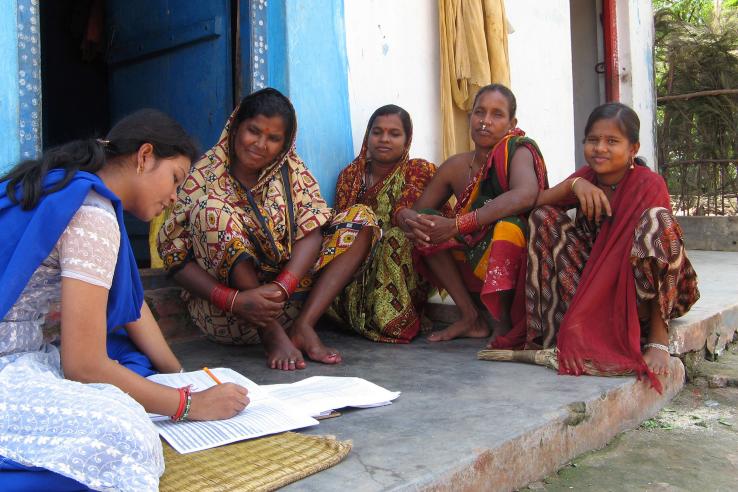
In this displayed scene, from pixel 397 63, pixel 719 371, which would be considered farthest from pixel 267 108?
pixel 719 371

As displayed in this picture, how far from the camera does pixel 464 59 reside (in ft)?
14.9

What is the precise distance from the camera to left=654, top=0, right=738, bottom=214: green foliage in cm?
736

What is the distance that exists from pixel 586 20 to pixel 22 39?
6.14m

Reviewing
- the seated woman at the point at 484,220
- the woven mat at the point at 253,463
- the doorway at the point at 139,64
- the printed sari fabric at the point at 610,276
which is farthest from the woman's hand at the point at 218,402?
the doorway at the point at 139,64

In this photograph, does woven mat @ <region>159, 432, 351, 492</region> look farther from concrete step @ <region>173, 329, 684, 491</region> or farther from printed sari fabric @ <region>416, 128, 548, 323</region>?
printed sari fabric @ <region>416, 128, 548, 323</region>

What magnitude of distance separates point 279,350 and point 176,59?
212 centimetres

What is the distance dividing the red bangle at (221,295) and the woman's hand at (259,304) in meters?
0.04

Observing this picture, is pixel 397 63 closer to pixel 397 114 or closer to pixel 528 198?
pixel 397 114

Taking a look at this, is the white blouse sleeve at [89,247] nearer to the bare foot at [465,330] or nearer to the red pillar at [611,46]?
the bare foot at [465,330]

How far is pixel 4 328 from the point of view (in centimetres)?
170

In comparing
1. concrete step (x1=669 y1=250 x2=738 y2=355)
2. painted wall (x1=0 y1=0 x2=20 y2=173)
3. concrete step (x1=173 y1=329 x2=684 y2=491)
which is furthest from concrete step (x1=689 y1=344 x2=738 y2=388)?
painted wall (x1=0 y1=0 x2=20 y2=173)

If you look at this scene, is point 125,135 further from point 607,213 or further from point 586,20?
point 586,20

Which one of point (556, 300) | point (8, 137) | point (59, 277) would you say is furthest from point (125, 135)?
point (556, 300)

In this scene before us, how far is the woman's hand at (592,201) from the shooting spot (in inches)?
113
